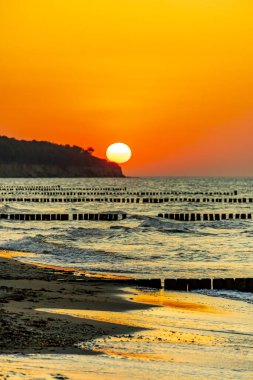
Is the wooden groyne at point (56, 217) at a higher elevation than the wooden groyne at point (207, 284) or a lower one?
higher

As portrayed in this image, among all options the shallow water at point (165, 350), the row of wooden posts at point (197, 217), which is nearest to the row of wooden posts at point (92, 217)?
the row of wooden posts at point (197, 217)

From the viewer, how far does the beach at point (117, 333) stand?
9.17m

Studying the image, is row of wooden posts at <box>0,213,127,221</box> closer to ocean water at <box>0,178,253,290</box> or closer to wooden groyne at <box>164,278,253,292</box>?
ocean water at <box>0,178,253,290</box>

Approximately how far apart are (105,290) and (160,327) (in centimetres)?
498

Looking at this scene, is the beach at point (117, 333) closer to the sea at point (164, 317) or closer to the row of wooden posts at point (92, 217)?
the sea at point (164, 317)

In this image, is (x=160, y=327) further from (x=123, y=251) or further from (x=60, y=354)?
(x=123, y=251)

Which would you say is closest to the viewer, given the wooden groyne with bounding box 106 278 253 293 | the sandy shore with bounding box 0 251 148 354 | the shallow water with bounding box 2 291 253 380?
the shallow water with bounding box 2 291 253 380

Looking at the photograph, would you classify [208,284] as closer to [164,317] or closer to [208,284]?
[208,284]

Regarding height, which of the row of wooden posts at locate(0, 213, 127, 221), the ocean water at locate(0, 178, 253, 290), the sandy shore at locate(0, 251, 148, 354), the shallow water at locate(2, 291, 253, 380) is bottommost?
the shallow water at locate(2, 291, 253, 380)

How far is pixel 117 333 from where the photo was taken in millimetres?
11648

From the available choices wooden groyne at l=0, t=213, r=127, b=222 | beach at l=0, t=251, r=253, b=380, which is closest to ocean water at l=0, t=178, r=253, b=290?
beach at l=0, t=251, r=253, b=380

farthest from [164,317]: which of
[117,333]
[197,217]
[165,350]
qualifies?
[197,217]

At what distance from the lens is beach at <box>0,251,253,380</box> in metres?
9.17

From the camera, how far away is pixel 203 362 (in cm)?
970
